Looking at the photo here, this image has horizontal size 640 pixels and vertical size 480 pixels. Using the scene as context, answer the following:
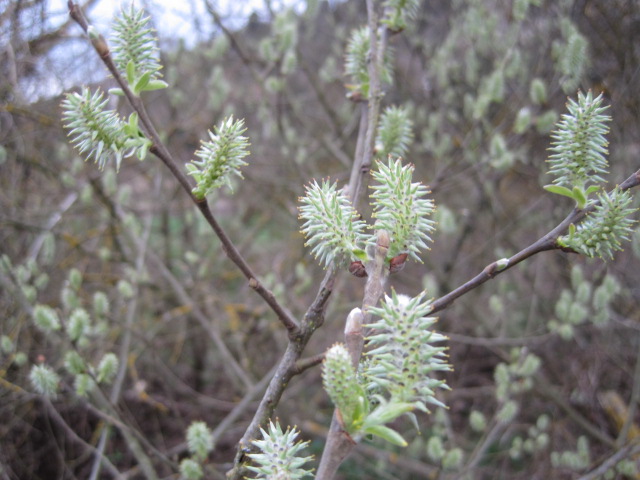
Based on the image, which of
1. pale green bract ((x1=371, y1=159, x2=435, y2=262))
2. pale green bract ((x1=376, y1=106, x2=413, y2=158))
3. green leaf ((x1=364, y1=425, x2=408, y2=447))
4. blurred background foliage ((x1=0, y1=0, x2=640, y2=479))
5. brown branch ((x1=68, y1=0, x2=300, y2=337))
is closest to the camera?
green leaf ((x1=364, y1=425, x2=408, y2=447))

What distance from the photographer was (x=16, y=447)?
361 centimetres

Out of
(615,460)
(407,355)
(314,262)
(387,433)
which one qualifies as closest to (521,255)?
(407,355)

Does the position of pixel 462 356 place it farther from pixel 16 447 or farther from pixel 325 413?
pixel 16 447

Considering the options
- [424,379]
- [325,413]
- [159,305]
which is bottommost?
[424,379]

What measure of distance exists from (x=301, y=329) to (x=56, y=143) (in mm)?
3687

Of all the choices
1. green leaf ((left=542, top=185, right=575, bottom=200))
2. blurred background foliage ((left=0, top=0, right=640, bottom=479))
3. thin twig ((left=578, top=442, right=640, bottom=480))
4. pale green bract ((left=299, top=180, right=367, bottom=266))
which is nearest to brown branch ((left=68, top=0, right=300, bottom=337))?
pale green bract ((left=299, top=180, right=367, bottom=266))

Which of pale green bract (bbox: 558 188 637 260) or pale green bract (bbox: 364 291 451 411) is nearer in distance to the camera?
pale green bract (bbox: 364 291 451 411)

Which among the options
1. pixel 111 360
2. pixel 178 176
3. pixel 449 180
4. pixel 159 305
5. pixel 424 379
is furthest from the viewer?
pixel 159 305

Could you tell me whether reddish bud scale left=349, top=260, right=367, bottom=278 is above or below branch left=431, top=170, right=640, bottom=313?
below

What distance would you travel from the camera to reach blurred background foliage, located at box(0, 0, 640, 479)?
3.17 m

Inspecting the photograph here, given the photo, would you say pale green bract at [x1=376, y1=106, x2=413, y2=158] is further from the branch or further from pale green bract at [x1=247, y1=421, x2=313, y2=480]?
pale green bract at [x1=247, y1=421, x2=313, y2=480]

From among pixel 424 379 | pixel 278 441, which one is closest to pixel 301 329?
pixel 278 441

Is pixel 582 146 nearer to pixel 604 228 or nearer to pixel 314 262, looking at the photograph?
pixel 604 228

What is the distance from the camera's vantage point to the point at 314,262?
406 centimetres
